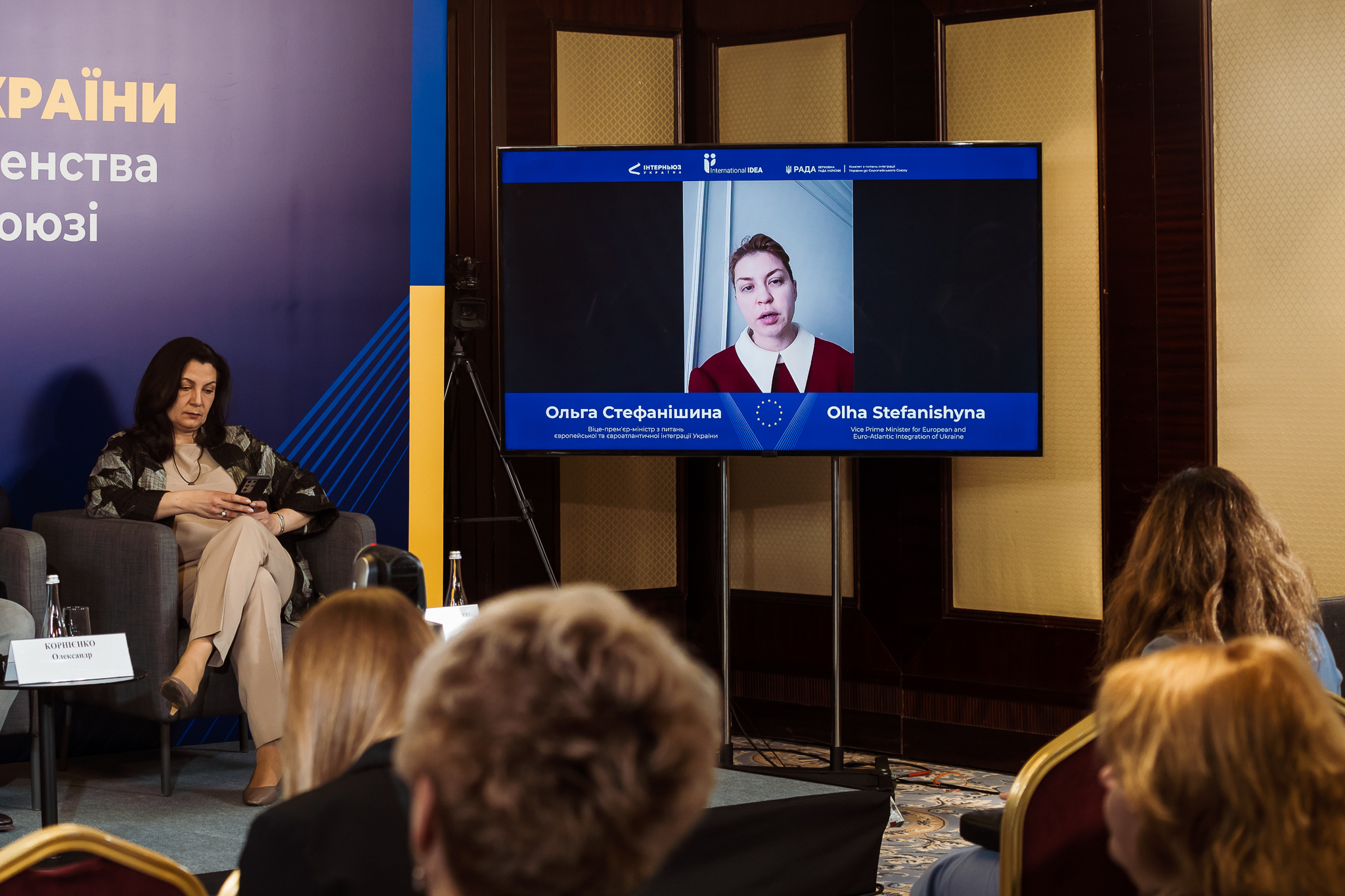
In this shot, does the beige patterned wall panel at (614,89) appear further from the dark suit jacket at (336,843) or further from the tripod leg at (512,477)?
the dark suit jacket at (336,843)

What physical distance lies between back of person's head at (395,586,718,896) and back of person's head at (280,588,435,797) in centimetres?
46

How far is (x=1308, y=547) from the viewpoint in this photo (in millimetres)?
3820

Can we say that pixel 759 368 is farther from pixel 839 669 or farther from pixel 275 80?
pixel 275 80

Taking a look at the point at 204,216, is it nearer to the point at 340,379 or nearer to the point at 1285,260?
the point at 340,379

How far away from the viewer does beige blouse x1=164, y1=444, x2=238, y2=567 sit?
3664 millimetres

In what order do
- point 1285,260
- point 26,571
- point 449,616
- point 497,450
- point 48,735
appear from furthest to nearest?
point 497,450 < point 1285,260 < point 26,571 < point 48,735 < point 449,616

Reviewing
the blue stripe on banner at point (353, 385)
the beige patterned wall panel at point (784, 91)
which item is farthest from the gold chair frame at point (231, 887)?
the beige patterned wall panel at point (784, 91)

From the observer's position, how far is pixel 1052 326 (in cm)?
415

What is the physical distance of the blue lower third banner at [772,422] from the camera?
384cm

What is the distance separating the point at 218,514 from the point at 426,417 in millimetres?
939

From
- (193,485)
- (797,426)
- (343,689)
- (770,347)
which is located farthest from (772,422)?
(343,689)

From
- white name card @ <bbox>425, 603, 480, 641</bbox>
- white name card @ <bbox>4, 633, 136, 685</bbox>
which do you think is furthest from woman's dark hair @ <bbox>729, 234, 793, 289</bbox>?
white name card @ <bbox>4, 633, 136, 685</bbox>

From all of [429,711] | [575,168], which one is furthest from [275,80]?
[429,711]

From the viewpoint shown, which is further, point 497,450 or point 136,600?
point 497,450
